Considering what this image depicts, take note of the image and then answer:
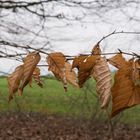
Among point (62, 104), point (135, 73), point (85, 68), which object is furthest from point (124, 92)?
point (62, 104)

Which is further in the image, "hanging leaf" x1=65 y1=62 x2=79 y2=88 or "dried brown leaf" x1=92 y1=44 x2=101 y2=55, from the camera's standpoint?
"hanging leaf" x1=65 y1=62 x2=79 y2=88

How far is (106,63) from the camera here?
53.2 inches

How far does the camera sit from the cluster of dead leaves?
1.22 meters

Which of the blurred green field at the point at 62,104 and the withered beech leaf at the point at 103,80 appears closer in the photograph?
the withered beech leaf at the point at 103,80

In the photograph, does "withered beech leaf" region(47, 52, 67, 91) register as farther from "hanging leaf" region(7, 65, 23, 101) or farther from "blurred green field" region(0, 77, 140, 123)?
"blurred green field" region(0, 77, 140, 123)

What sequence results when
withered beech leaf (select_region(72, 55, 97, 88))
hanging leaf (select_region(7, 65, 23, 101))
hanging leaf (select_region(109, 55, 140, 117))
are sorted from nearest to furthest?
hanging leaf (select_region(109, 55, 140, 117)), withered beech leaf (select_region(72, 55, 97, 88)), hanging leaf (select_region(7, 65, 23, 101))

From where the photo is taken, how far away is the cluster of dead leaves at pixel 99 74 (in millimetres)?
1221

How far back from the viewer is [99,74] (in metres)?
1.32

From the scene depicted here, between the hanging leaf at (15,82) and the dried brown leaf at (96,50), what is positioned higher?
the dried brown leaf at (96,50)

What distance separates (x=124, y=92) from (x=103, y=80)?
7 centimetres

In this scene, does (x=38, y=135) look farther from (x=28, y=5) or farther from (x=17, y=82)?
(x=17, y=82)

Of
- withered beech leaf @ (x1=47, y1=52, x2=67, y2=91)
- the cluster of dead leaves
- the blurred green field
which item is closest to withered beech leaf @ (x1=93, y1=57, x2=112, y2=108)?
the cluster of dead leaves

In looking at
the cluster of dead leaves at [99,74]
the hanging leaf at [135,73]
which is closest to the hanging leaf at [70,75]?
the cluster of dead leaves at [99,74]

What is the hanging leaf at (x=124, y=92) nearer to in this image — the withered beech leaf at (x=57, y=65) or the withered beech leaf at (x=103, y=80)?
the withered beech leaf at (x=103, y=80)
